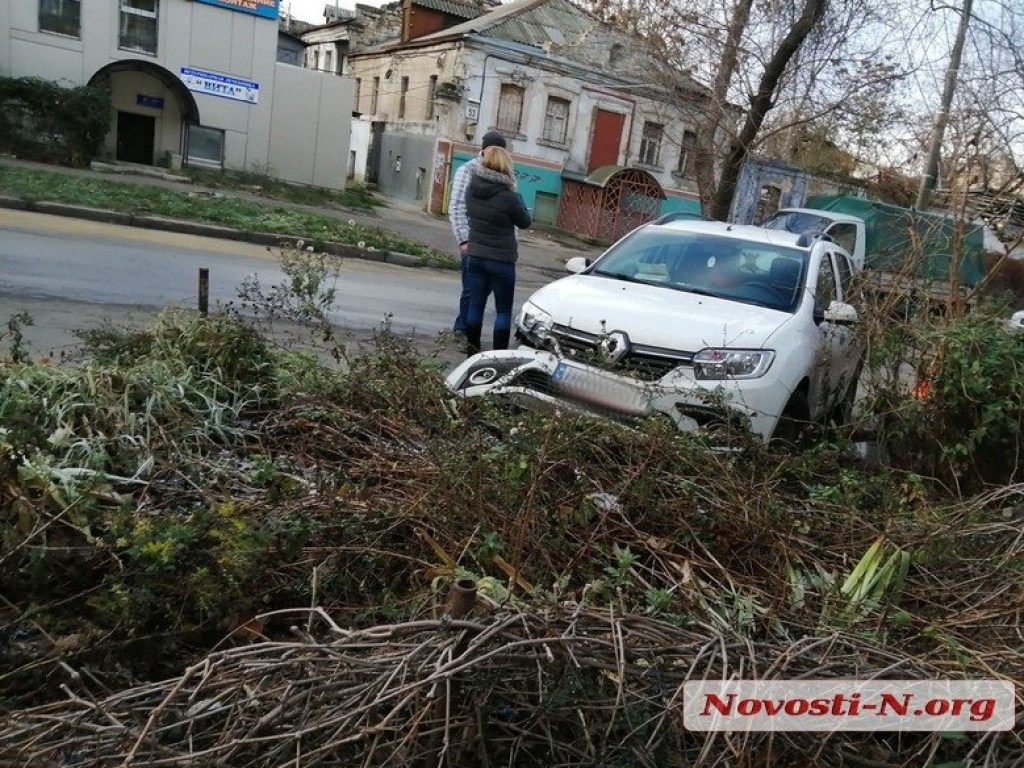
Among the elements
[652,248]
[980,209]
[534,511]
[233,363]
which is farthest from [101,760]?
[980,209]

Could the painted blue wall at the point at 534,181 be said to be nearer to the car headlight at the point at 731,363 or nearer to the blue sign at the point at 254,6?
the blue sign at the point at 254,6

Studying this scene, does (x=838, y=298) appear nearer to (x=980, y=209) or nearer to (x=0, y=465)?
(x=980, y=209)

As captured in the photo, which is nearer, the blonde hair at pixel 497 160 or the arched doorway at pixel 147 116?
the blonde hair at pixel 497 160

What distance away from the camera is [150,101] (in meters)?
24.5

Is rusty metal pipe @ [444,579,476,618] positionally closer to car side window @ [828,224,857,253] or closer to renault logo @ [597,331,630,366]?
renault logo @ [597,331,630,366]

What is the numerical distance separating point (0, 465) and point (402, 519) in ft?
4.83

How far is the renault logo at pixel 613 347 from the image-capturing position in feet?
16.4

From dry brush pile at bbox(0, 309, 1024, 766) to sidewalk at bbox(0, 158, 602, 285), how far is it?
12670 millimetres

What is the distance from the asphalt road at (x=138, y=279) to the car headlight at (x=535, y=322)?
1.81m

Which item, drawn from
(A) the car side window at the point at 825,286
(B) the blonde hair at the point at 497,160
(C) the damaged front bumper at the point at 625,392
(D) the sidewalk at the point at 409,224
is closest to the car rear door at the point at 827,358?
(A) the car side window at the point at 825,286

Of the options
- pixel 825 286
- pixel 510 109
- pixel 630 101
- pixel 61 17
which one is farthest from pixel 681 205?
pixel 825 286

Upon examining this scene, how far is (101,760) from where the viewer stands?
2.08 meters

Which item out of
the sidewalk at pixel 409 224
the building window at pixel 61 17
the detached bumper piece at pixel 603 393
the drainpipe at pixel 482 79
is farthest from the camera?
the drainpipe at pixel 482 79

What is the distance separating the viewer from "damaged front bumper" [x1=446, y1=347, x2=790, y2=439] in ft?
15.5
